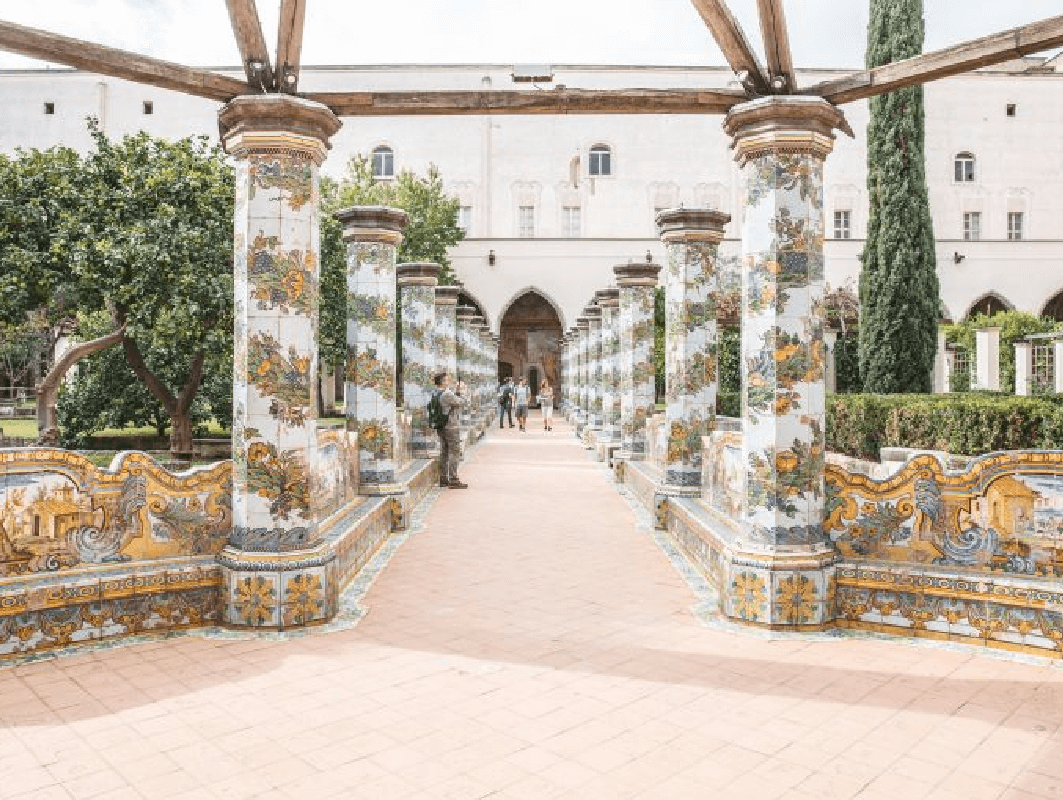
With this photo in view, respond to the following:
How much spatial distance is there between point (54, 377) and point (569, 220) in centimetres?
2454

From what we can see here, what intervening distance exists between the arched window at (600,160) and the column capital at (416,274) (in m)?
24.1

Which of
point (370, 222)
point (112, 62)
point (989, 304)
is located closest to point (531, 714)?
point (112, 62)

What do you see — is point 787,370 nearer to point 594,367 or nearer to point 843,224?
point 594,367

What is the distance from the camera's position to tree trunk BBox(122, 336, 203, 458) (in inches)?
568

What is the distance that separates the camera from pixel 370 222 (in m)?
8.84

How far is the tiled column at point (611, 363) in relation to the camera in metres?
15.0

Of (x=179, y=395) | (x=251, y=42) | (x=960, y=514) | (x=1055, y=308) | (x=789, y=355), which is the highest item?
(x=1055, y=308)

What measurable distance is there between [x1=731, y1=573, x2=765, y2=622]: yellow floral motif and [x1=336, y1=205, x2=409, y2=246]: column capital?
536 cm

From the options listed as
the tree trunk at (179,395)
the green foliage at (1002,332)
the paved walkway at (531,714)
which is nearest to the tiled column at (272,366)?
the paved walkway at (531,714)

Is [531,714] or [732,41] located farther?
[732,41]

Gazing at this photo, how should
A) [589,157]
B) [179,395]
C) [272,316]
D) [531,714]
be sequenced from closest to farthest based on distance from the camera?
1. [531,714]
2. [272,316]
3. [179,395]
4. [589,157]

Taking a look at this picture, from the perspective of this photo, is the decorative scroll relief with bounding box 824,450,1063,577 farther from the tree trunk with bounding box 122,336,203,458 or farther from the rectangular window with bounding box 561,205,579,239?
the rectangular window with bounding box 561,205,579,239

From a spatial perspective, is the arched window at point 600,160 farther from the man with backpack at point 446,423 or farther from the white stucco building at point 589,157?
the man with backpack at point 446,423

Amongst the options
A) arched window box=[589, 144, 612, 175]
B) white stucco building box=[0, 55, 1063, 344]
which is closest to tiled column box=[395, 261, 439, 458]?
white stucco building box=[0, 55, 1063, 344]
